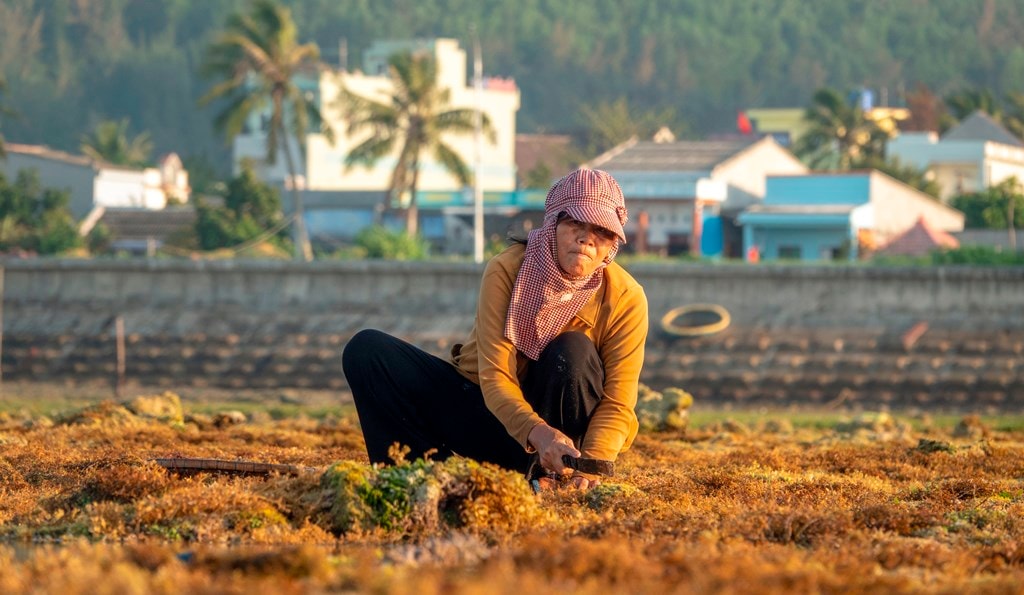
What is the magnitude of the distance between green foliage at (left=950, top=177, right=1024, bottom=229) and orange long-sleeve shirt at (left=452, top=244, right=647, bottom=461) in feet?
162

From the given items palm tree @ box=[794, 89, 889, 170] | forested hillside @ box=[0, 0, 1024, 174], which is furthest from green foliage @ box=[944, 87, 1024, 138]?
forested hillside @ box=[0, 0, 1024, 174]

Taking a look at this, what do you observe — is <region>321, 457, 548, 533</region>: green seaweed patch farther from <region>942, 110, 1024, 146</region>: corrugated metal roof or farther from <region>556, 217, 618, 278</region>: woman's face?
<region>942, 110, 1024, 146</region>: corrugated metal roof

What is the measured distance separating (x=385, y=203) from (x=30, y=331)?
83.9 ft

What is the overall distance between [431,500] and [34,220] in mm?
47576

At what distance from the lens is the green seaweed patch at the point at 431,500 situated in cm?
566

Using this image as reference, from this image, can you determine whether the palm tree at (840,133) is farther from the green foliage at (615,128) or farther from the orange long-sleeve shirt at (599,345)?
the orange long-sleeve shirt at (599,345)

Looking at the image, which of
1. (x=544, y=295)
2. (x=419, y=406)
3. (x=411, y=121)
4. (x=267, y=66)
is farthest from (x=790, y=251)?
(x=544, y=295)

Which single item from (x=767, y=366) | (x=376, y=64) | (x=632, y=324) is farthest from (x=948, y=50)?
(x=632, y=324)

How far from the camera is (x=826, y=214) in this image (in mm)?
47781

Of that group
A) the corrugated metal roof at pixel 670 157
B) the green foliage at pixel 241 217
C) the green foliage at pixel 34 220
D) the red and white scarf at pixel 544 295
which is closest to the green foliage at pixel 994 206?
the corrugated metal roof at pixel 670 157

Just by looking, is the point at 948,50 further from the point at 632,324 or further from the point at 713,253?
the point at 632,324

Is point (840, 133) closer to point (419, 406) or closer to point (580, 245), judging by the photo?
point (419, 406)

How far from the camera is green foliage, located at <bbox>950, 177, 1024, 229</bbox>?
178 feet

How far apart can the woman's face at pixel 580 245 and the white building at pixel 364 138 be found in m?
62.2
